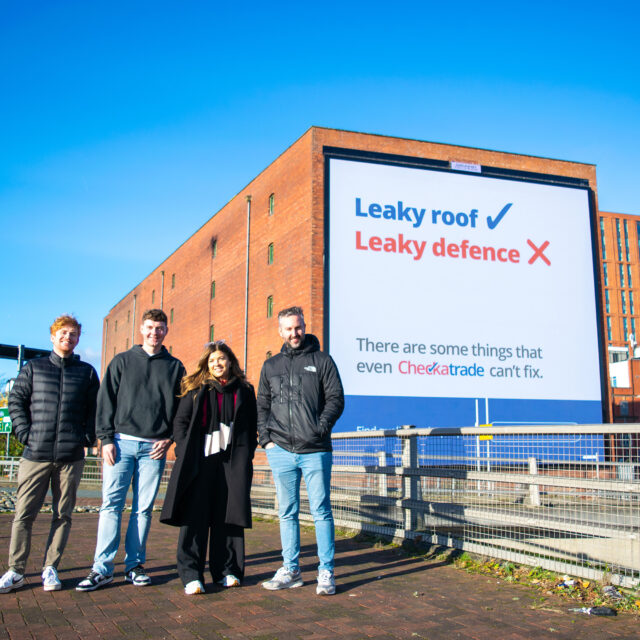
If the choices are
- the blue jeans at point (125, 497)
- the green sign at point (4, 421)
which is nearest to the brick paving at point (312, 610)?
the blue jeans at point (125, 497)

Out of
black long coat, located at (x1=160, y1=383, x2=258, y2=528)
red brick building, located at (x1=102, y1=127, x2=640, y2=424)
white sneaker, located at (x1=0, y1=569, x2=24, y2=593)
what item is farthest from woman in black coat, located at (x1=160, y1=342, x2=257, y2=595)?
red brick building, located at (x1=102, y1=127, x2=640, y2=424)

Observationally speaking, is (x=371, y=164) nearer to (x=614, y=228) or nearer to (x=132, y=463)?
(x=132, y=463)

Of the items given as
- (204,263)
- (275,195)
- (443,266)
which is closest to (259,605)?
(443,266)

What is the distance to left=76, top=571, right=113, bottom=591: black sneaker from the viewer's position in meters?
4.82

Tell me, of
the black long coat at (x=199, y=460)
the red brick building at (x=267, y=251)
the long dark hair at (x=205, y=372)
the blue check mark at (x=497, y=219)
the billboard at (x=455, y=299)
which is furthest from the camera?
the blue check mark at (x=497, y=219)

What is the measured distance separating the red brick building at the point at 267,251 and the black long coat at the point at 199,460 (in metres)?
16.9

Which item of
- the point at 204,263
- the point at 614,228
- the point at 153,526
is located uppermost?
the point at 614,228

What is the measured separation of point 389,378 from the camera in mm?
22328

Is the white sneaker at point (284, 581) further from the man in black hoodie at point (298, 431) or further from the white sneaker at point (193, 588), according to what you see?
the white sneaker at point (193, 588)

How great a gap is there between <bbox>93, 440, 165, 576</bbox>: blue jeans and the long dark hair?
20.1 inches

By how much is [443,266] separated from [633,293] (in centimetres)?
8517

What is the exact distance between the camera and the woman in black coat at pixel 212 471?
4.96 m

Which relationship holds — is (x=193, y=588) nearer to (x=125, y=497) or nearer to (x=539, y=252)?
(x=125, y=497)

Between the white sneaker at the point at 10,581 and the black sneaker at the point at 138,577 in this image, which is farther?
the black sneaker at the point at 138,577
